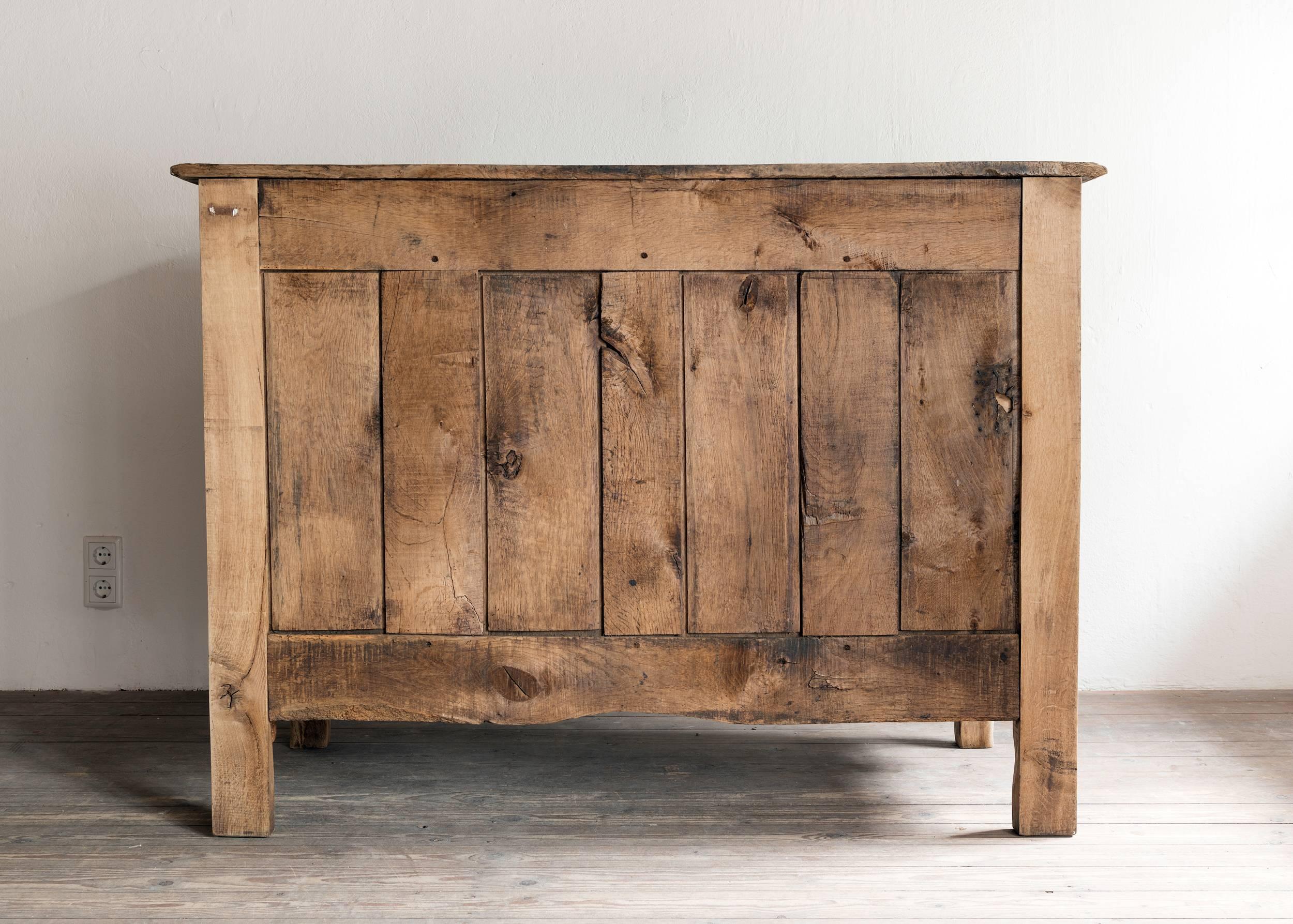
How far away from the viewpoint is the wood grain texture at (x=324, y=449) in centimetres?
112

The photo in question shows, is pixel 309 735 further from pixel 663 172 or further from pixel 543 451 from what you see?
pixel 663 172

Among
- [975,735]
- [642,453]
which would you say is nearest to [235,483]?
[642,453]

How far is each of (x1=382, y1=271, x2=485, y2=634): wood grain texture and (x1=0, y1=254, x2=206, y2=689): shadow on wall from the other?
0.75m

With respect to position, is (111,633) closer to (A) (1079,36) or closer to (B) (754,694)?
(B) (754,694)

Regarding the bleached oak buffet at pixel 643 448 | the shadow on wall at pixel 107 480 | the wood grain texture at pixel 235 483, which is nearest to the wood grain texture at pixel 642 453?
the bleached oak buffet at pixel 643 448

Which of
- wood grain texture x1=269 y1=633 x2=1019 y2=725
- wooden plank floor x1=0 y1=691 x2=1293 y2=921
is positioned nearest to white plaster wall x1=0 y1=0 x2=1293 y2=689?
wooden plank floor x1=0 y1=691 x2=1293 y2=921

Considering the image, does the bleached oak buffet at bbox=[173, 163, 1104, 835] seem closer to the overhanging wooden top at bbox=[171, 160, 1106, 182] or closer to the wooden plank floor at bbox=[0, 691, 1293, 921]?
the overhanging wooden top at bbox=[171, 160, 1106, 182]

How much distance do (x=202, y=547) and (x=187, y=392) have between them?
291mm

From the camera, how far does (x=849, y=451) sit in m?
1.13

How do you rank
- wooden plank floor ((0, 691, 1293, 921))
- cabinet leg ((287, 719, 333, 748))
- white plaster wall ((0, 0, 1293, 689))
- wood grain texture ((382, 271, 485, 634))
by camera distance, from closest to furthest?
wooden plank floor ((0, 691, 1293, 921)) → wood grain texture ((382, 271, 485, 634)) → cabinet leg ((287, 719, 333, 748)) → white plaster wall ((0, 0, 1293, 689))

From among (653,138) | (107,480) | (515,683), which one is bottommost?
(515,683)

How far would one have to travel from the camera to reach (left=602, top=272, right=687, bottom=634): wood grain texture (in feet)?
3.67

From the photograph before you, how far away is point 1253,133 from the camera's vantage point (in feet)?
5.33

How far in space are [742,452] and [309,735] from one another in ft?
2.84
